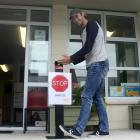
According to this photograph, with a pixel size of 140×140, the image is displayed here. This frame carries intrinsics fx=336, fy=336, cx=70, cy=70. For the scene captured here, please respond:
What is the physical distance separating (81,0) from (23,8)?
1.13 metres

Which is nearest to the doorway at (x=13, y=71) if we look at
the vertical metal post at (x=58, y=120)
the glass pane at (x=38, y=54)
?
the glass pane at (x=38, y=54)

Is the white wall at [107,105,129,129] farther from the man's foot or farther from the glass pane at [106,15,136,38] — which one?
the man's foot

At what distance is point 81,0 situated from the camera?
20.6 feet

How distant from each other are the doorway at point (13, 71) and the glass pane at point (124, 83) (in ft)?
6.25

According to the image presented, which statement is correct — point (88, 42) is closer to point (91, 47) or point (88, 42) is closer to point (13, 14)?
point (91, 47)

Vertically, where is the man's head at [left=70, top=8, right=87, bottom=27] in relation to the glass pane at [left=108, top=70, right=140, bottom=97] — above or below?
above

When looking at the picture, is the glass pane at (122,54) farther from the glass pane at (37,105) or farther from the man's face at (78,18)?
the man's face at (78,18)

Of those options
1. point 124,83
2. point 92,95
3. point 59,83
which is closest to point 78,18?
point 59,83

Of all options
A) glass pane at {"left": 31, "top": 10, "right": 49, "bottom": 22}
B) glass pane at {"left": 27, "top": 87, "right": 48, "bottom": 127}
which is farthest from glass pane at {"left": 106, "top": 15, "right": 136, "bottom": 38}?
glass pane at {"left": 27, "top": 87, "right": 48, "bottom": 127}

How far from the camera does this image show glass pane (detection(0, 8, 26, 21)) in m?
6.43

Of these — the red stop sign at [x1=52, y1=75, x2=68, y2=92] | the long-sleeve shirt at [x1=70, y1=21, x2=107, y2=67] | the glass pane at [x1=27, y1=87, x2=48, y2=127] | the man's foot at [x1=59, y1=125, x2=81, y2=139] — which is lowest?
the man's foot at [x1=59, y1=125, x2=81, y2=139]

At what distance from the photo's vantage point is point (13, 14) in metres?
6.45

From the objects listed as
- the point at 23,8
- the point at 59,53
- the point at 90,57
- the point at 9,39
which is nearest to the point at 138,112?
the point at 59,53

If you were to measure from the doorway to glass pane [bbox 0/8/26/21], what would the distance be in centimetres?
26
